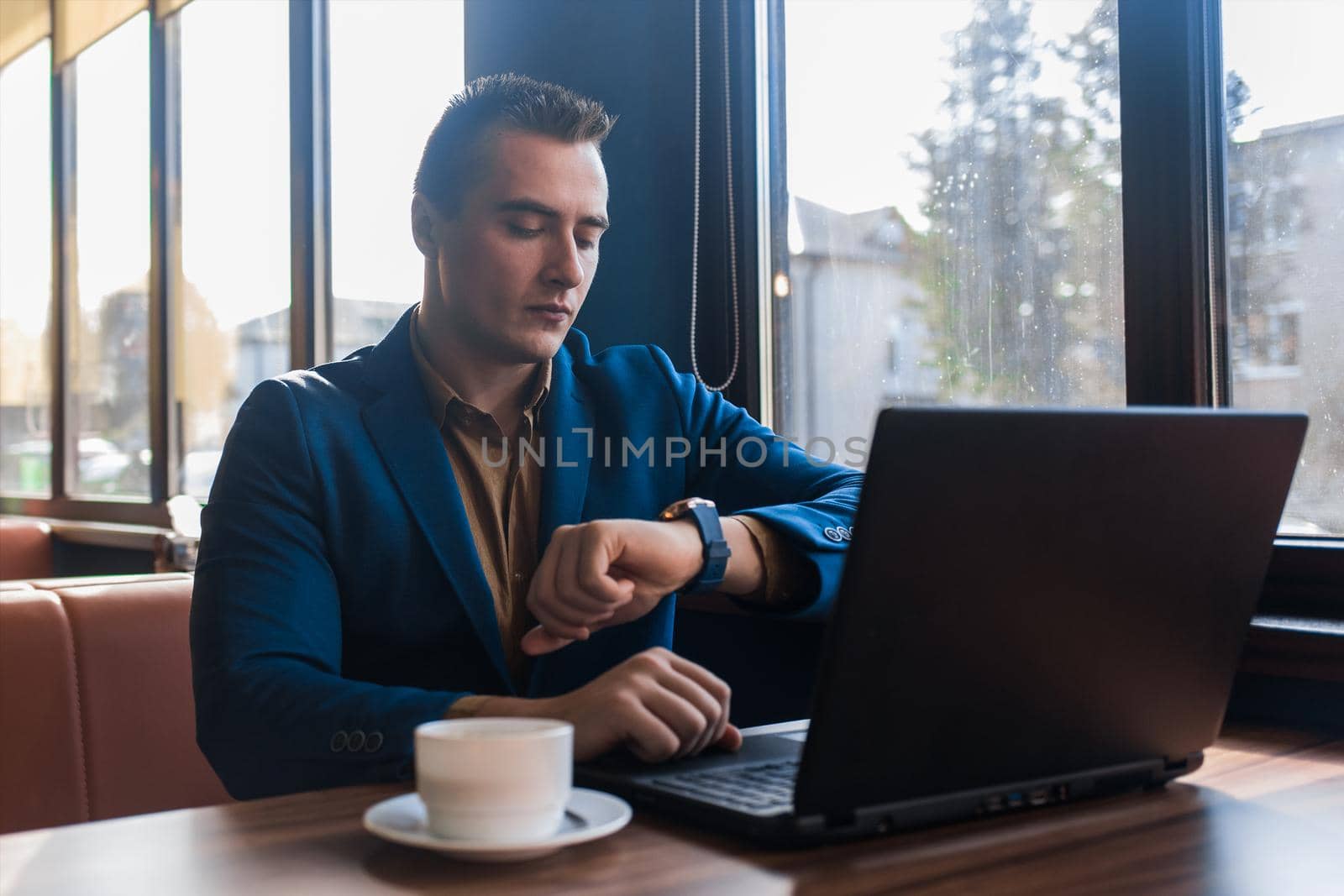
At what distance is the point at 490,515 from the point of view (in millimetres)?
1650

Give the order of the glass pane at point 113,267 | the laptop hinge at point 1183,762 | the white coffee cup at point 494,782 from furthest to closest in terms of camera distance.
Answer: the glass pane at point 113,267
the laptop hinge at point 1183,762
the white coffee cup at point 494,782

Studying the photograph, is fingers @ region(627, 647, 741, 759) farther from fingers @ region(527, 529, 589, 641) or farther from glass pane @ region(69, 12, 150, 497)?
glass pane @ region(69, 12, 150, 497)

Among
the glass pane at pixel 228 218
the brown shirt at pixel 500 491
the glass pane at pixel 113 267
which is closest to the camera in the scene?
the brown shirt at pixel 500 491

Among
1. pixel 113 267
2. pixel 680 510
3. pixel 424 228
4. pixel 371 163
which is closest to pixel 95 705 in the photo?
pixel 424 228

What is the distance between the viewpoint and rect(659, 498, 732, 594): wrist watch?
4.20ft

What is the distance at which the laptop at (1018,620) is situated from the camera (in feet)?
2.38

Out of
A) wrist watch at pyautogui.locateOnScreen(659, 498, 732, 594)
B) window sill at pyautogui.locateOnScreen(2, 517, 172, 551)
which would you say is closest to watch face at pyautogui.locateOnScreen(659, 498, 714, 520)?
wrist watch at pyautogui.locateOnScreen(659, 498, 732, 594)

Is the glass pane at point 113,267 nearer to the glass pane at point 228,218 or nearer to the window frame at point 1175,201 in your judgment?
the glass pane at point 228,218

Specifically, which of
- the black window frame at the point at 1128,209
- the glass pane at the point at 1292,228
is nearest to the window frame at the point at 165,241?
the black window frame at the point at 1128,209

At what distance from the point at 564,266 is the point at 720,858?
105 centimetres

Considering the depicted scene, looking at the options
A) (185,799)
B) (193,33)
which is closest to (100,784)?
(185,799)

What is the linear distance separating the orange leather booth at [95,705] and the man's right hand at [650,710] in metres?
0.97

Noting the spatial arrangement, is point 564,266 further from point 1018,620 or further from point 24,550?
point 24,550

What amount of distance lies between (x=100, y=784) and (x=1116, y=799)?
1319 mm
